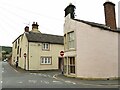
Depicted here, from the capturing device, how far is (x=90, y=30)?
22.0 metres

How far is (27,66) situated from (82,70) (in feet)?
56.9

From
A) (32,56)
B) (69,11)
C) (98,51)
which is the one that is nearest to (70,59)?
(98,51)

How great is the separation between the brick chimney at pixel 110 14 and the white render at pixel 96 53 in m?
3.23

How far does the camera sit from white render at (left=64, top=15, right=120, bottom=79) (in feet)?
70.7

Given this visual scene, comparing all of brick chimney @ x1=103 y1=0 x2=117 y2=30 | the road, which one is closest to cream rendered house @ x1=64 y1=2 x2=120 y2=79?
the road

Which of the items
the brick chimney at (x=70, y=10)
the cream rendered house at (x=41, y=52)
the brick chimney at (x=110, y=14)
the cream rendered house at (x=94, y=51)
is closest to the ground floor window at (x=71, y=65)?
the cream rendered house at (x=94, y=51)

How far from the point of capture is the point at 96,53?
21641mm

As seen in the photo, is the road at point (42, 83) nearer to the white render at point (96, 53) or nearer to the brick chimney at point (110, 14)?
the white render at point (96, 53)

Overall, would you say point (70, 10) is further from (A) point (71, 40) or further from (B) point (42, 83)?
(B) point (42, 83)

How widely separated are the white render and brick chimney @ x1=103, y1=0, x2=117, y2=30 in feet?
10.6

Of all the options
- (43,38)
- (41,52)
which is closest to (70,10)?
(41,52)

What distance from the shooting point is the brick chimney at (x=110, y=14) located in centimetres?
2569

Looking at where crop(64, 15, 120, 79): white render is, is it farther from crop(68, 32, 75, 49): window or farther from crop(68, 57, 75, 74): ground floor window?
crop(68, 32, 75, 49): window

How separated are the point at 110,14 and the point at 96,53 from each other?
22.0 ft
